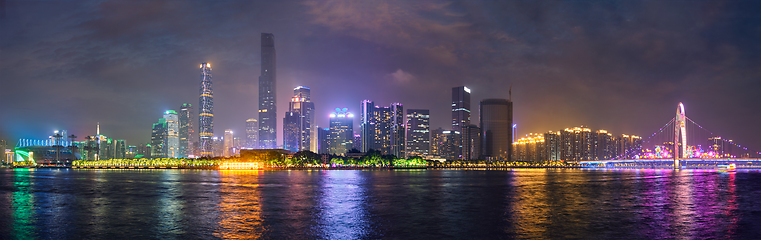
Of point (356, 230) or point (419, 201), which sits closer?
point (356, 230)

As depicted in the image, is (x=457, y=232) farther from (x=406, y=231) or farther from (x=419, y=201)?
(x=419, y=201)

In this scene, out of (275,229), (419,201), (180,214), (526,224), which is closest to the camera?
(275,229)

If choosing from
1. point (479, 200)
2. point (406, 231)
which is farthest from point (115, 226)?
point (479, 200)

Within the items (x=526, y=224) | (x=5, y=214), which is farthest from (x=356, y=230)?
(x=5, y=214)

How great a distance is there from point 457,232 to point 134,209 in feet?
92.3

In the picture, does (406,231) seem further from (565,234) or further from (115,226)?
(115,226)

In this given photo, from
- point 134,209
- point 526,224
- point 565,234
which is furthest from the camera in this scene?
point 134,209

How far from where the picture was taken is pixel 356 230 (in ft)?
98.3

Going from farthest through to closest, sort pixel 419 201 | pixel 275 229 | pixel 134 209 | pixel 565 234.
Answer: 1. pixel 419 201
2. pixel 134 209
3. pixel 275 229
4. pixel 565 234

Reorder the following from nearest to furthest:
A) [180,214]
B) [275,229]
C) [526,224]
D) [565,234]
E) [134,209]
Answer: [565,234] < [275,229] < [526,224] < [180,214] < [134,209]

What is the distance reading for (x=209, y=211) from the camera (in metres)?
39.6

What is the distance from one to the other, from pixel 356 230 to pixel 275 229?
4.94 metres

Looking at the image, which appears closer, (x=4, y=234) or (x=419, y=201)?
(x=4, y=234)

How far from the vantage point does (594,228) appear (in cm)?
3095
